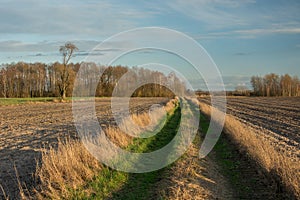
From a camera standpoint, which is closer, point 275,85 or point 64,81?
point 64,81

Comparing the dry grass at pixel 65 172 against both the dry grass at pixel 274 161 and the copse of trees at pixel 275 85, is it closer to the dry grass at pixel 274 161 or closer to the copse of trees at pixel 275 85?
the dry grass at pixel 274 161

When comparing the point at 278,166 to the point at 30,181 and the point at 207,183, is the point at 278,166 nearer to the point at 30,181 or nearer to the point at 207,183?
the point at 207,183

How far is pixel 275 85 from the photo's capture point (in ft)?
465

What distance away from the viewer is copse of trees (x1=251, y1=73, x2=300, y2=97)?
134625 mm

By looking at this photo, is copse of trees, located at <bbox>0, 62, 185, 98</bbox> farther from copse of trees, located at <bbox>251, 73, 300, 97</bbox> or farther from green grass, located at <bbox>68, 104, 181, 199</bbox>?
copse of trees, located at <bbox>251, 73, 300, 97</bbox>

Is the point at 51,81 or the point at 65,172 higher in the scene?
the point at 51,81

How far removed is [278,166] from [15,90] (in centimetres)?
9252

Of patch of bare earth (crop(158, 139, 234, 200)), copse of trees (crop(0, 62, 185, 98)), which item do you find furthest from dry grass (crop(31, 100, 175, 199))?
copse of trees (crop(0, 62, 185, 98))

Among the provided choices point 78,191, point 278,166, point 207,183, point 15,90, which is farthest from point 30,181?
point 15,90

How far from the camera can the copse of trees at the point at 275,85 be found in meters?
135

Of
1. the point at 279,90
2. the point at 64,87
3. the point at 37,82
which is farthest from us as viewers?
the point at 279,90

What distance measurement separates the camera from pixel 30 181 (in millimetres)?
9242

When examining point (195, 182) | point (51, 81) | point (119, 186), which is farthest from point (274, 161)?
point (51, 81)

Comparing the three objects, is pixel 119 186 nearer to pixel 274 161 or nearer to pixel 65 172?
pixel 65 172
